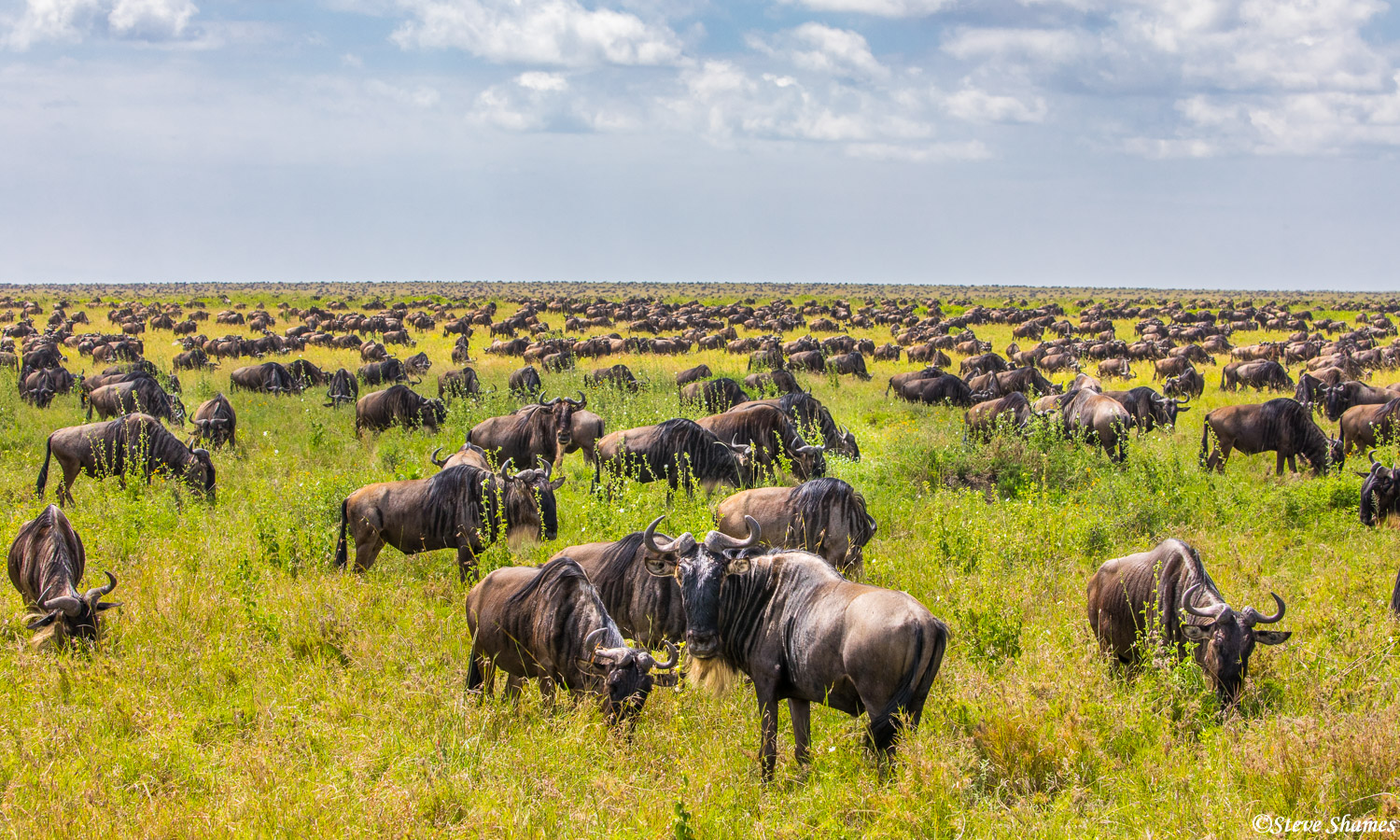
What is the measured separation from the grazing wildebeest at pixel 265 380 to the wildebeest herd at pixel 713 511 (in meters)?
0.08

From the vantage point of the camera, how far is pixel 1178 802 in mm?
4219

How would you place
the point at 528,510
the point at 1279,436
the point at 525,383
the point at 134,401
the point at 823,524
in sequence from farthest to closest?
1. the point at 525,383
2. the point at 134,401
3. the point at 1279,436
4. the point at 528,510
5. the point at 823,524

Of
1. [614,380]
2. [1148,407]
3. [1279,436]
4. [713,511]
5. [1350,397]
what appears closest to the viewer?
[713,511]

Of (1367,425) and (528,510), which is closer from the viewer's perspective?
(528,510)

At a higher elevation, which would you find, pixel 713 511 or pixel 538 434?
pixel 538 434

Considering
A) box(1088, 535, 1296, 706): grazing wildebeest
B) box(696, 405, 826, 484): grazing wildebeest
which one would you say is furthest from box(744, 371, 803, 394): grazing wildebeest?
box(1088, 535, 1296, 706): grazing wildebeest

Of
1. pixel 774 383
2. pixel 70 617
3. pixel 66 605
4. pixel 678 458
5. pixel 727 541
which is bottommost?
pixel 70 617

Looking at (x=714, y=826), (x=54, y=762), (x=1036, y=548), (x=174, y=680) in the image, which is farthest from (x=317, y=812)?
(x=1036, y=548)

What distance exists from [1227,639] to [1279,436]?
998 centimetres

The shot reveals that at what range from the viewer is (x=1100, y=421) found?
14336 mm

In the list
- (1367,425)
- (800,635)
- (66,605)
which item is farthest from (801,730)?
(1367,425)

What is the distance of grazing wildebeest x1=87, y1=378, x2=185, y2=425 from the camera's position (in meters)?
15.8

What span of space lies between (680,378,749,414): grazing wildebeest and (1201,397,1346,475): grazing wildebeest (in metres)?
7.91

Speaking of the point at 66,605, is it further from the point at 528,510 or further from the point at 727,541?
the point at 727,541
